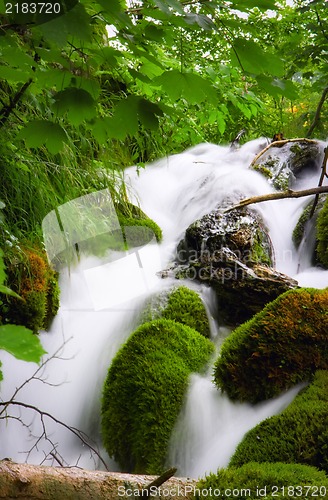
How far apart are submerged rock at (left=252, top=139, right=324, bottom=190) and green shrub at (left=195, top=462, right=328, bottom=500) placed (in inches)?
155

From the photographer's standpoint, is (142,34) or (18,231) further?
(18,231)

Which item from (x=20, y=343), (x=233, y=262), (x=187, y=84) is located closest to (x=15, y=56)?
(x=187, y=84)

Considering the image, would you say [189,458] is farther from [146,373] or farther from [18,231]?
[18,231]

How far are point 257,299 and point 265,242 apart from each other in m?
1.07

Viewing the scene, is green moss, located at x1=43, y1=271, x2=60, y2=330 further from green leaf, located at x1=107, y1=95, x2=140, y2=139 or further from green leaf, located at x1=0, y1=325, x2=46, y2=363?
green leaf, located at x1=0, y1=325, x2=46, y2=363

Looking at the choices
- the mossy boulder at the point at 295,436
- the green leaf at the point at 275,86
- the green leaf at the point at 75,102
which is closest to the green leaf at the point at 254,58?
the green leaf at the point at 275,86

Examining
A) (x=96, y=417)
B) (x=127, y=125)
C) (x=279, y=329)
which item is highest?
(x=127, y=125)

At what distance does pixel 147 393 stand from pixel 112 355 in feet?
1.95

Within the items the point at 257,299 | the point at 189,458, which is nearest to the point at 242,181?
the point at 257,299

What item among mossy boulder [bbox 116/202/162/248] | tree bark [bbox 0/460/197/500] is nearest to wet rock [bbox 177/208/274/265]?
mossy boulder [bbox 116/202/162/248]

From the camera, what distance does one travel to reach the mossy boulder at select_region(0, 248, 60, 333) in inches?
105

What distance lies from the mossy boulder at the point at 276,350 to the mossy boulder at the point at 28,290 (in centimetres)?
121

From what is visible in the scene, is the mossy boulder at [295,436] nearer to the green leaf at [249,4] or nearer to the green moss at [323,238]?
the green leaf at [249,4]

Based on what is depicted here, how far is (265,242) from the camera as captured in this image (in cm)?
387
